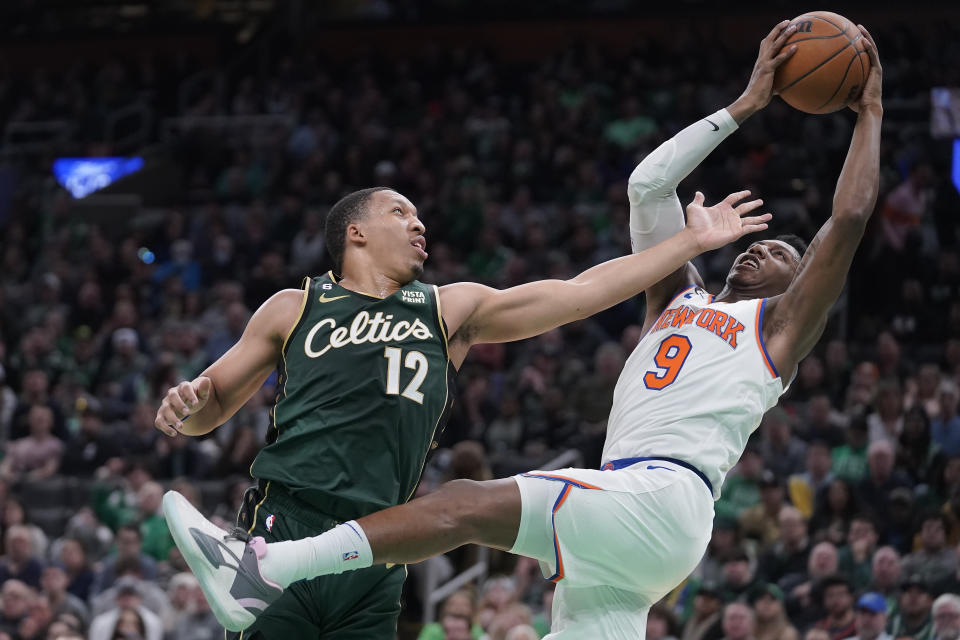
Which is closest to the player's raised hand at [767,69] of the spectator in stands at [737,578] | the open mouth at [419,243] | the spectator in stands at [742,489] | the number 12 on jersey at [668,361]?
the number 12 on jersey at [668,361]

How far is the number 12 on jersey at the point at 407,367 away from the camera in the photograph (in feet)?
15.9

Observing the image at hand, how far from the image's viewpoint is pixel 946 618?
8594mm

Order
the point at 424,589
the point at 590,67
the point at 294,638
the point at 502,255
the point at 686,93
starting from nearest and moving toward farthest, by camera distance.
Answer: the point at 294,638 < the point at 424,589 < the point at 502,255 < the point at 686,93 < the point at 590,67

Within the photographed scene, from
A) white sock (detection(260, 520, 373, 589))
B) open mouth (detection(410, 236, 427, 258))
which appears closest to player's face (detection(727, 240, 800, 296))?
open mouth (detection(410, 236, 427, 258))

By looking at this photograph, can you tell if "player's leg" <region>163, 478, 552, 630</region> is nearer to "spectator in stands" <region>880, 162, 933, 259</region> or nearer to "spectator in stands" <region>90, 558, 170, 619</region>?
"spectator in stands" <region>90, 558, 170, 619</region>

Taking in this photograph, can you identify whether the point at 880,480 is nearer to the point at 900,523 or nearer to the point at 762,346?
the point at 900,523

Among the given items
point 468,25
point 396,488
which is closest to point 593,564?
point 396,488

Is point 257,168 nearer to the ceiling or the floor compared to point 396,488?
nearer to the ceiling

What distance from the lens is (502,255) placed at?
48.1ft

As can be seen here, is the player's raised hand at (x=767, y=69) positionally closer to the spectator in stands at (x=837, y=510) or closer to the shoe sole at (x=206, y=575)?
the shoe sole at (x=206, y=575)

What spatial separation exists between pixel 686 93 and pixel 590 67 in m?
2.12

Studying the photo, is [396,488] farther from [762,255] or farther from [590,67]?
[590,67]

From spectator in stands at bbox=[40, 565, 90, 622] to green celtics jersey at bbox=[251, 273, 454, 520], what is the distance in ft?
22.2

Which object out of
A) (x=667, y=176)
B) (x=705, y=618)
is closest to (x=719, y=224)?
(x=667, y=176)
